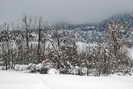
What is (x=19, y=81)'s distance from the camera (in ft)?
29.0

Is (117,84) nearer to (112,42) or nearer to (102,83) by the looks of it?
(102,83)

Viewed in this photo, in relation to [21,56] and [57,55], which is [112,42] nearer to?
[57,55]

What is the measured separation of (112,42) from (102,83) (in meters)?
24.7

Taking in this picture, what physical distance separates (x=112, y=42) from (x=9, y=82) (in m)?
26.3

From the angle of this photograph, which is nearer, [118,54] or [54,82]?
[54,82]

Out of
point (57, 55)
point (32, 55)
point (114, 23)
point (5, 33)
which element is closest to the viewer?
point (57, 55)

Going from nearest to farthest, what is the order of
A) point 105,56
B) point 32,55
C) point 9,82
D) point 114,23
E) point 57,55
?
point 9,82, point 57,55, point 105,56, point 114,23, point 32,55

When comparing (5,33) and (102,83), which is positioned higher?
(5,33)

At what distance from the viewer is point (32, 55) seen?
2012 inches

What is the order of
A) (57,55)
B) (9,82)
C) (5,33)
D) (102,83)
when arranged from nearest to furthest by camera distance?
(9,82)
(102,83)
(57,55)
(5,33)

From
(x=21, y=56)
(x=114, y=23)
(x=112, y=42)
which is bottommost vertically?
(x=21, y=56)

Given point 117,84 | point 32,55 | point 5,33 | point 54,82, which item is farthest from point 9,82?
point 5,33

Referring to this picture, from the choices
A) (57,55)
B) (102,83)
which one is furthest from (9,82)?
(57,55)

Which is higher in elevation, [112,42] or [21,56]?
[112,42]
